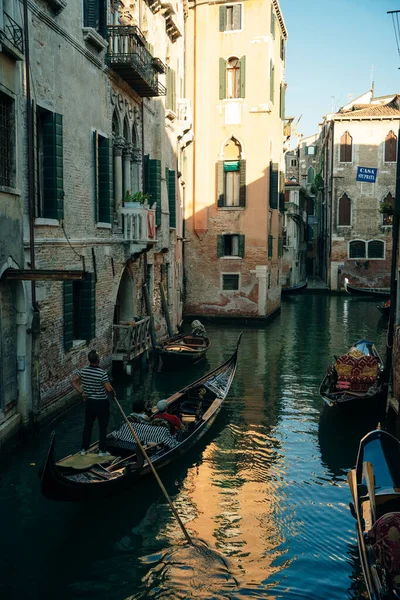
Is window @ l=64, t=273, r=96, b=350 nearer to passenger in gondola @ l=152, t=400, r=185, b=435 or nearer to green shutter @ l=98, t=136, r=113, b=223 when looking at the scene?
green shutter @ l=98, t=136, r=113, b=223

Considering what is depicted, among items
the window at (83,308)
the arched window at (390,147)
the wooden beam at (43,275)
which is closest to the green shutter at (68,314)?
the window at (83,308)

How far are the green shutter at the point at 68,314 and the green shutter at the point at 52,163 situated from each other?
50.7 inches

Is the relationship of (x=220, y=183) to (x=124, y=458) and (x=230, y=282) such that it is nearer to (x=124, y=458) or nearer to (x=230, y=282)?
A: (x=230, y=282)

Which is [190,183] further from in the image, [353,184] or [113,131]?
[353,184]

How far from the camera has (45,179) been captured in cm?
1020

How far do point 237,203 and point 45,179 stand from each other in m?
13.5

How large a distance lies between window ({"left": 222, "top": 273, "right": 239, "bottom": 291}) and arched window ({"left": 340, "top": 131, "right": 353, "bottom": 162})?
15093 mm

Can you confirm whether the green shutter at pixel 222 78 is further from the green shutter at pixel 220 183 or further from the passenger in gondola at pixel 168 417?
the passenger in gondola at pixel 168 417

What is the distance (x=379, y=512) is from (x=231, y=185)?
59.2 feet

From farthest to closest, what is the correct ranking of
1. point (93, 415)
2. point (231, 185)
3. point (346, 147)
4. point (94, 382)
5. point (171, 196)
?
1. point (346, 147)
2. point (231, 185)
3. point (171, 196)
4. point (93, 415)
5. point (94, 382)

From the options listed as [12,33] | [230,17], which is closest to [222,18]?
[230,17]

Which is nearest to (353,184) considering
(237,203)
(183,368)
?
(237,203)

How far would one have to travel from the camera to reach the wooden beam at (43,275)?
7.99 meters

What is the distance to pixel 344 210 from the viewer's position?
3559 centimetres
